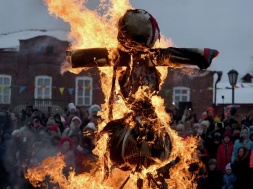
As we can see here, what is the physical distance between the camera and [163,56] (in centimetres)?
638

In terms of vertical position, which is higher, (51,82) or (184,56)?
(51,82)

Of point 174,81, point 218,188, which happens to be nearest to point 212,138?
point 218,188

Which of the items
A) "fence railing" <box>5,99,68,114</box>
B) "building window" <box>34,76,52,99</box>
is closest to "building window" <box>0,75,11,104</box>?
"fence railing" <box>5,99,68,114</box>

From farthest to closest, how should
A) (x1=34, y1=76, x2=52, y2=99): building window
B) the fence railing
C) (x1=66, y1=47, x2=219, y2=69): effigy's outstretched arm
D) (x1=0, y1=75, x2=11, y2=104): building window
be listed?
(x1=34, y1=76, x2=52, y2=99): building window → (x1=0, y1=75, x2=11, y2=104): building window → the fence railing → (x1=66, y1=47, x2=219, y2=69): effigy's outstretched arm

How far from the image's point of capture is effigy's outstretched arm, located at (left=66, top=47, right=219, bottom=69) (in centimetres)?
634

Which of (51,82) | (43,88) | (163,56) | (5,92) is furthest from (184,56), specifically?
(51,82)

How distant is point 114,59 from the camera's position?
21.0ft

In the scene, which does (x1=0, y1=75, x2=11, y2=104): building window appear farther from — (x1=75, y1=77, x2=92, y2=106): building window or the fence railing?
(x1=75, y1=77, x2=92, y2=106): building window

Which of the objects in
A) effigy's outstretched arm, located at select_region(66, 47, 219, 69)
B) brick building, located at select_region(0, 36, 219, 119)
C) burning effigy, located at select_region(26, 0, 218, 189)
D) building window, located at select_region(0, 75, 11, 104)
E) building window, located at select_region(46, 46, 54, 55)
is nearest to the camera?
burning effigy, located at select_region(26, 0, 218, 189)

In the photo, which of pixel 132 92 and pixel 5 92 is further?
pixel 5 92

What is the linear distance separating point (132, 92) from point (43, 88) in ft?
87.2

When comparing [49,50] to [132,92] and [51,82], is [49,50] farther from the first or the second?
[132,92]

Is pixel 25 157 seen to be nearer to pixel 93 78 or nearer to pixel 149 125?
pixel 149 125

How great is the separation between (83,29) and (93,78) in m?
24.1
